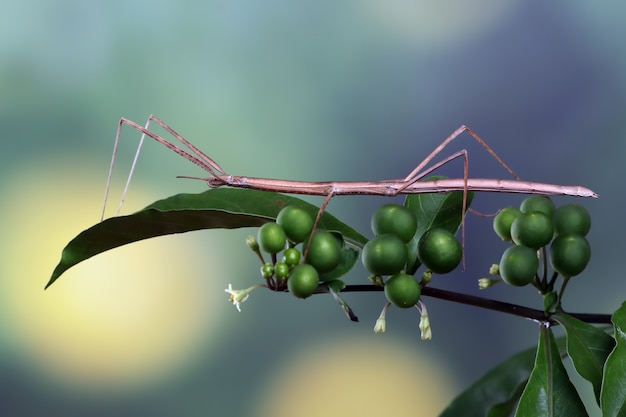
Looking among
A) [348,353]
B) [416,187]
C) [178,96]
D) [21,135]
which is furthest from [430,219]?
[21,135]

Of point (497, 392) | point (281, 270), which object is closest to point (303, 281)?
point (281, 270)

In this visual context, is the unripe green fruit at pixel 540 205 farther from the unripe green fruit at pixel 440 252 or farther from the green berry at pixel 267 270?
the green berry at pixel 267 270

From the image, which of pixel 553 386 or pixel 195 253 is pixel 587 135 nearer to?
pixel 195 253

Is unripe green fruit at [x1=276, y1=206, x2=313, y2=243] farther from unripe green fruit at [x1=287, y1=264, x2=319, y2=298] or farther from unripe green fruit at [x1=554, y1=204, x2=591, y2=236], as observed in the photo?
unripe green fruit at [x1=554, y1=204, x2=591, y2=236]

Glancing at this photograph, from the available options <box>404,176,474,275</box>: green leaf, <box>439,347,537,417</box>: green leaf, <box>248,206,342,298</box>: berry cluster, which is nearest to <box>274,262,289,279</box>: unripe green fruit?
<box>248,206,342,298</box>: berry cluster

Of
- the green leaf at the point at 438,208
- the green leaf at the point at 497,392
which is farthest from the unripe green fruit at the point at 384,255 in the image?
the green leaf at the point at 497,392

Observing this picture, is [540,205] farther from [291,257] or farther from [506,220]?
[291,257]
